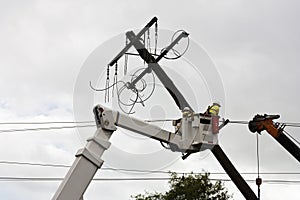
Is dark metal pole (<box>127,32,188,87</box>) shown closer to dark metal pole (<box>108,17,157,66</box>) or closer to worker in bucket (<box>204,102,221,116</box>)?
dark metal pole (<box>108,17,157,66</box>)

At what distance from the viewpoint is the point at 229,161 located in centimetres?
1461

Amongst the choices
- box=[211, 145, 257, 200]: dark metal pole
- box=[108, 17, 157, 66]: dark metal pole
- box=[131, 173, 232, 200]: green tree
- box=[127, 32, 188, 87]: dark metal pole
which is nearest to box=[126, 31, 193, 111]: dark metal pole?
box=[127, 32, 188, 87]: dark metal pole

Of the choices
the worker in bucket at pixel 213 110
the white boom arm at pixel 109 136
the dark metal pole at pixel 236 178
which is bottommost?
the white boom arm at pixel 109 136

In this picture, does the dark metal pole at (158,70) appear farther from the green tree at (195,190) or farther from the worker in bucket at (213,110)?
the green tree at (195,190)

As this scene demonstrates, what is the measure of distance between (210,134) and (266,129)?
16.3 feet

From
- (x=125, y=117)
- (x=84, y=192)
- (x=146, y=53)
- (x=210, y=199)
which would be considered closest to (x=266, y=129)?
(x=146, y=53)

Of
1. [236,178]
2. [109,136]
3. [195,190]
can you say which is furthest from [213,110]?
[195,190]

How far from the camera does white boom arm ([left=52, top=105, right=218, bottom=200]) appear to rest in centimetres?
976

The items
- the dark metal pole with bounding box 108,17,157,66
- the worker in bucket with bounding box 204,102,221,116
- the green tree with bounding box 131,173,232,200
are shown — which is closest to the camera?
the worker in bucket with bounding box 204,102,221,116

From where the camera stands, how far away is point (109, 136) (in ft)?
34.1

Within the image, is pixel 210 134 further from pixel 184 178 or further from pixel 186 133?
pixel 184 178

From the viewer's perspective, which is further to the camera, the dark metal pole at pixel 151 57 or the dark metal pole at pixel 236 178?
the dark metal pole at pixel 236 178

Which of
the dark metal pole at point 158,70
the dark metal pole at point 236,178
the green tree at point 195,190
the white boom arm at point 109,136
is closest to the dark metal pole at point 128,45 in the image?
the dark metal pole at point 158,70

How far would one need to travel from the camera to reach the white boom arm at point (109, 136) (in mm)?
9758
